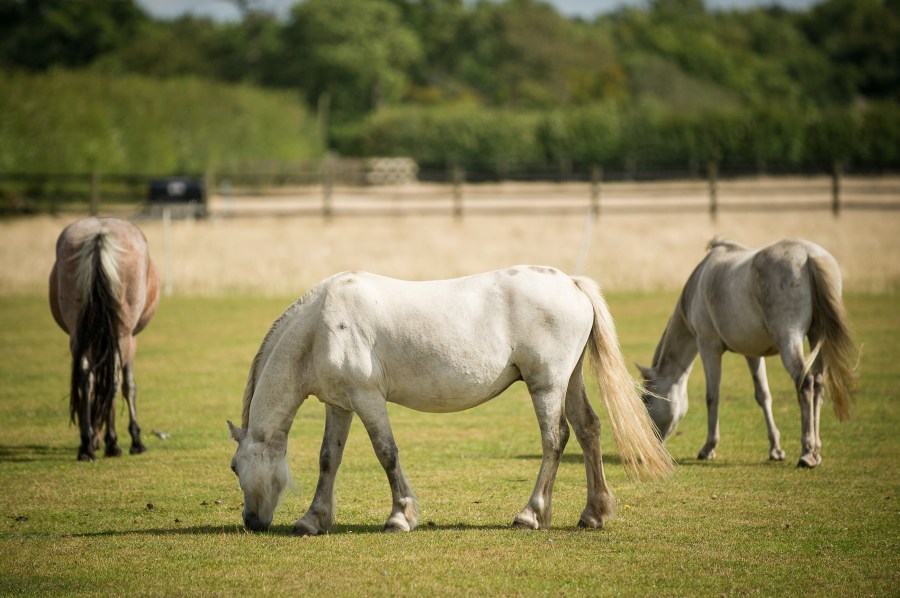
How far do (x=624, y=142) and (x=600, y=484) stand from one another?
5465 centimetres

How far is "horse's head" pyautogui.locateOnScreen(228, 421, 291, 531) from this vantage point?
6.72 m

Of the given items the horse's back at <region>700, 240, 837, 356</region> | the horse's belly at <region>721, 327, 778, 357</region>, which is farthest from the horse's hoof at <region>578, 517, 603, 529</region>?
the horse's belly at <region>721, 327, 778, 357</region>

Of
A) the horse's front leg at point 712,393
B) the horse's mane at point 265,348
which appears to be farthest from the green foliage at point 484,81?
the horse's mane at point 265,348

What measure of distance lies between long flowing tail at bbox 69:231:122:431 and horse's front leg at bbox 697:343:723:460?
5730 mm

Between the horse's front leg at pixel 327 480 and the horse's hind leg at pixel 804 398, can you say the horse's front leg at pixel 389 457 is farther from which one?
the horse's hind leg at pixel 804 398

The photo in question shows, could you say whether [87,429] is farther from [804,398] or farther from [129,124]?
[129,124]

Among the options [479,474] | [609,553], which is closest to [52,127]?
[479,474]

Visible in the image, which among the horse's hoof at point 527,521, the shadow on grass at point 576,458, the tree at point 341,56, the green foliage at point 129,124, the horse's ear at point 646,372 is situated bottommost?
the shadow on grass at point 576,458

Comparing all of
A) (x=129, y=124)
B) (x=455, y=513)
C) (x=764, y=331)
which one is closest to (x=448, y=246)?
(x=764, y=331)

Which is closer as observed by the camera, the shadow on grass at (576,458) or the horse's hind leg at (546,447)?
the horse's hind leg at (546,447)

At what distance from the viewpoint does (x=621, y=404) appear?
22.8 ft

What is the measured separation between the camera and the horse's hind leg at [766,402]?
9.37 meters

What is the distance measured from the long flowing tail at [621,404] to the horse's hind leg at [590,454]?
0.15 metres

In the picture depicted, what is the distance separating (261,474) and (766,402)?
214 inches
